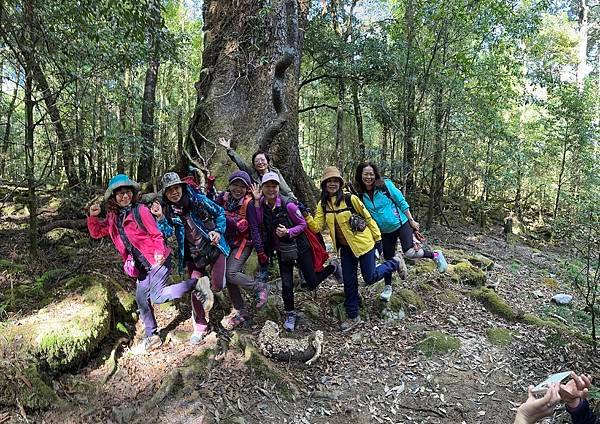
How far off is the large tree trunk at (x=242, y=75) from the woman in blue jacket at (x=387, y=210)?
2092 mm

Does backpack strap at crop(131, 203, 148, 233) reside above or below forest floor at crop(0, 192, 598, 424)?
above

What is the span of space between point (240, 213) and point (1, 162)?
10.6ft

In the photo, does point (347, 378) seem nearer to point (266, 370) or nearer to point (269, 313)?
point (266, 370)

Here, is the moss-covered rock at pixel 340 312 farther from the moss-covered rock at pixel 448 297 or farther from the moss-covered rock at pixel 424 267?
the moss-covered rock at pixel 424 267

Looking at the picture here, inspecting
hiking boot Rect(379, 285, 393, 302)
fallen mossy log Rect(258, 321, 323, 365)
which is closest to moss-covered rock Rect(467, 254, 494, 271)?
hiking boot Rect(379, 285, 393, 302)

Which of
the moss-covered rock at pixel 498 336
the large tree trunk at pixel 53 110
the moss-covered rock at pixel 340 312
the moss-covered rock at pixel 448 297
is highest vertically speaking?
the large tree trunk at pixel 53 110

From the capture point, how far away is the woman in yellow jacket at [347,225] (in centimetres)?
510

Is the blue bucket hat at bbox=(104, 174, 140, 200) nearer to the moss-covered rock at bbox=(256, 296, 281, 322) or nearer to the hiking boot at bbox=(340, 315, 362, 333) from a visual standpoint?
the moss-covered rock at bbox=(256, 296, 281, 322)

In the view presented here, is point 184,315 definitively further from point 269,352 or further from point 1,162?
point 1,162

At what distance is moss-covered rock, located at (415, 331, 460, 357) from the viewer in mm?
5152

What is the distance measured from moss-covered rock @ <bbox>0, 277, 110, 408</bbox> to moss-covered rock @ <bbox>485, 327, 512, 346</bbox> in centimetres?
476

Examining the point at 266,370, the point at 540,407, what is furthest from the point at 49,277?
the point at 540,407

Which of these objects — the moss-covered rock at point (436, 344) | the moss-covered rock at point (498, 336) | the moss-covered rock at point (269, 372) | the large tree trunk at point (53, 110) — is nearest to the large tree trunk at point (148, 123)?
the large tree trunk at point (53, 110)

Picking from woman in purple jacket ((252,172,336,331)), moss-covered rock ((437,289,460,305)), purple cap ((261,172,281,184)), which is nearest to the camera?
purple cap ((261,172,281,184))
